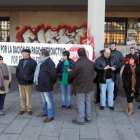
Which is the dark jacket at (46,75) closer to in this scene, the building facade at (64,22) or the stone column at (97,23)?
the stone column at (97,23)

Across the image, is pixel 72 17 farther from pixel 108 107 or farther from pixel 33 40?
pixel 108 107

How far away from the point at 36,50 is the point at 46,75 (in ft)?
6.70

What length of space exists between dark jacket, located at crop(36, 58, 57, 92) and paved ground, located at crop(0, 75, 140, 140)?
34.7 inches

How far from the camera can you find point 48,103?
207 inches

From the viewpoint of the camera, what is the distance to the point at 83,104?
5.13m

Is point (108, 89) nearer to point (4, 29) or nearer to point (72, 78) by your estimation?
point (72, 78)

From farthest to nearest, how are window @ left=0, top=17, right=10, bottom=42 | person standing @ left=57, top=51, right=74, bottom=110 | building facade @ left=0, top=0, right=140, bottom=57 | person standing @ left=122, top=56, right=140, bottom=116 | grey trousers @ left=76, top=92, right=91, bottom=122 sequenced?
window @ left=0, top=17, right=10, bottom=42 → building facade @ left=0, top=0, right=140, bottom=57 → person standing @ left=57, top=51, right=74, bottom=110 → person standing @ left=122, top=56, right=140, bottom=116 → grey trousers @ left=76, top=92, right=91, bottom=122

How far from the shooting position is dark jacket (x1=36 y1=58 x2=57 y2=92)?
199 inches

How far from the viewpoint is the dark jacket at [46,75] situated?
5.05 meters

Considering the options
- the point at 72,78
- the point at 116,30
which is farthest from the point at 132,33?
the point at 72,78

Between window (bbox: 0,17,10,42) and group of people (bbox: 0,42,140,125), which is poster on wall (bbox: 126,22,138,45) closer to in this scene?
group of people (bbox: 0,42,140,125)

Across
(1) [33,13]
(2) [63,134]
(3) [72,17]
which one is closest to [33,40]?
(1) [33,13]

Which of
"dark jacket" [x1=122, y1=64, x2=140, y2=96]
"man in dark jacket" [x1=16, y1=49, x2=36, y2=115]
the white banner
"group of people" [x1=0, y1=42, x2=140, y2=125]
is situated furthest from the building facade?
"man in dark jacket" [x1=16, y1=49, x2=36, y2=115]

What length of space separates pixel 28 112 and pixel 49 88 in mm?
1163
